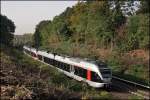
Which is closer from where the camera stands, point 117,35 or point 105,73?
point 105,73

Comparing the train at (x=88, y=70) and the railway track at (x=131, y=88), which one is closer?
the railway track at (x=131, y=88)

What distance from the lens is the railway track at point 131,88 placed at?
92.3ft

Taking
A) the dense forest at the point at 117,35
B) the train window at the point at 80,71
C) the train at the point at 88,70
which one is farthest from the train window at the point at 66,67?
the dense forest at the point at 117,35

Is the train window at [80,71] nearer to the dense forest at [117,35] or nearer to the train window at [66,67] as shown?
the train window at [66,67]

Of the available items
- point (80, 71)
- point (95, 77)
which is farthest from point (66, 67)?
point (95, 77)

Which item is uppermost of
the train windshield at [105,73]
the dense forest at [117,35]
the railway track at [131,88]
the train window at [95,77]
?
the dense forest at [117,35]

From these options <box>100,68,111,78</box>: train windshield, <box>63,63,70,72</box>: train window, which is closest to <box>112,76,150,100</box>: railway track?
<box>100,68,111,78</box>: train windshield

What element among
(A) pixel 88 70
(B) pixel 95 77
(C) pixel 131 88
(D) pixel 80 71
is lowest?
(C) pixel 131 88

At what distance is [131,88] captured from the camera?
3108 centimetres

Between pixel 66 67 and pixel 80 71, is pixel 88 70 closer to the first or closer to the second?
pixel 80 71

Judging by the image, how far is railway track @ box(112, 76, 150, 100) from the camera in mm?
28141

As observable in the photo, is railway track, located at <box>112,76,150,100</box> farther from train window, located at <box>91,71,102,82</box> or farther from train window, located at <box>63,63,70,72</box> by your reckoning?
train window, located at <box>63,63,70,72</box>

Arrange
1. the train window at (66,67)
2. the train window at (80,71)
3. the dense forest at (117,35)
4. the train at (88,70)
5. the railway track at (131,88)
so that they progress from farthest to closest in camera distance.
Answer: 1. the dense forest at (117,35)
2. the train window at (66,67)
3. the train window at (80,71)
4. the train at (88,70)
5. the railway track at (131,88)

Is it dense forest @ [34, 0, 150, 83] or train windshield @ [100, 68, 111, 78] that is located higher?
dense forest @ [34, 0, 150, 83]
